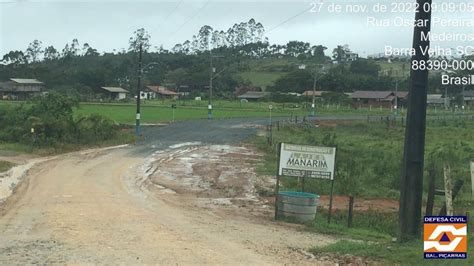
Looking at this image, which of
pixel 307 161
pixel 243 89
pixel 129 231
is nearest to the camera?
pixel 129 231

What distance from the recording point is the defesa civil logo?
21.1ft

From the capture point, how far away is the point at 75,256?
34.3ft

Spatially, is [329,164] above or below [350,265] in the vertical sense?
above

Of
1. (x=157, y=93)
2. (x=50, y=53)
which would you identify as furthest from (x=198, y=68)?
(x=50, y=53)

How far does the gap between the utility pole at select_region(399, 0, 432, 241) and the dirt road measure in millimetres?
1763

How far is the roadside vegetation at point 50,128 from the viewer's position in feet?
117

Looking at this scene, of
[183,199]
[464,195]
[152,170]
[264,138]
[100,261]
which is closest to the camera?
[100,261]

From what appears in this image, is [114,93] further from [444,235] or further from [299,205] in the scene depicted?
[444,235]

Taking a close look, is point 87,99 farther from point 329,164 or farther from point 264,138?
point 329,164

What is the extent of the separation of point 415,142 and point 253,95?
122 m

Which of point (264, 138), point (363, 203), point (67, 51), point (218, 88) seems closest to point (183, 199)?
point (363, 203)

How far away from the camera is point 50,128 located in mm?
36188

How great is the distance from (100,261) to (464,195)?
15.7 m

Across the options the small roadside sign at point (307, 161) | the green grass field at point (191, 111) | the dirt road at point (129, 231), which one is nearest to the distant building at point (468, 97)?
the green grass field at point (191, 111)
